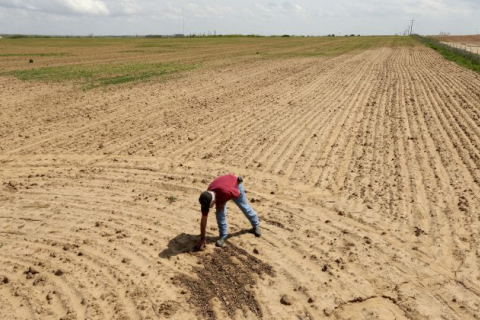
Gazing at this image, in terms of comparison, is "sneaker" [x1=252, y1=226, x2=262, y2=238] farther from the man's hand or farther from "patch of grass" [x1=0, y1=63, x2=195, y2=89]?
"patch of grass" [x1=0, y1=63, x2=195, y2=89]

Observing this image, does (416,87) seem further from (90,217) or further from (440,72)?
(90,217)

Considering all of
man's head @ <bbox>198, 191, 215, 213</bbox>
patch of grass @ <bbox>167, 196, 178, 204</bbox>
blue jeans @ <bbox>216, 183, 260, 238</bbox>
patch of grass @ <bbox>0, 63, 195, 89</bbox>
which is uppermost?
man's head @ <bbox>198, 191, 215, 213</bbox>

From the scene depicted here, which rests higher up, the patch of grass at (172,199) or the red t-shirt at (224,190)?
the red t-shirt at (224,190)

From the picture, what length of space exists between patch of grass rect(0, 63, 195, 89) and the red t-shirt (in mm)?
14267

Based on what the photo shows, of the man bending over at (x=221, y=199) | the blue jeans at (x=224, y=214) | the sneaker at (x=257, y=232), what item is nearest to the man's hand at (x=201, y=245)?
the man bending over at (x=221, y=199)

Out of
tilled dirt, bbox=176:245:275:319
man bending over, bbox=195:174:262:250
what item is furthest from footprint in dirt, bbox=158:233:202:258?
→ tilled dirt, bbox=176:245:275:319

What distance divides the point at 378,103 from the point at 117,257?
11.9 m

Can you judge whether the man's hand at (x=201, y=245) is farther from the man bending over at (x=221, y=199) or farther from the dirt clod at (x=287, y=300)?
the dirt clod at (x=287, y=300)

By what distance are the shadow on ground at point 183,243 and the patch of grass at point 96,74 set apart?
45.5ft

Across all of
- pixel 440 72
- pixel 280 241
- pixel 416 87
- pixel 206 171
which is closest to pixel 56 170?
pixel 206 171

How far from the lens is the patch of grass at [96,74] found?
19603 millimetres

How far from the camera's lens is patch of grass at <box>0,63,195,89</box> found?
19.6m

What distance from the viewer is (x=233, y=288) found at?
4676mm

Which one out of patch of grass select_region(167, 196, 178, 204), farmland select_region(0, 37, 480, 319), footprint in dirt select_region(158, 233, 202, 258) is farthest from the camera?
patch of grass select_region(167, 196, 178, 204)
